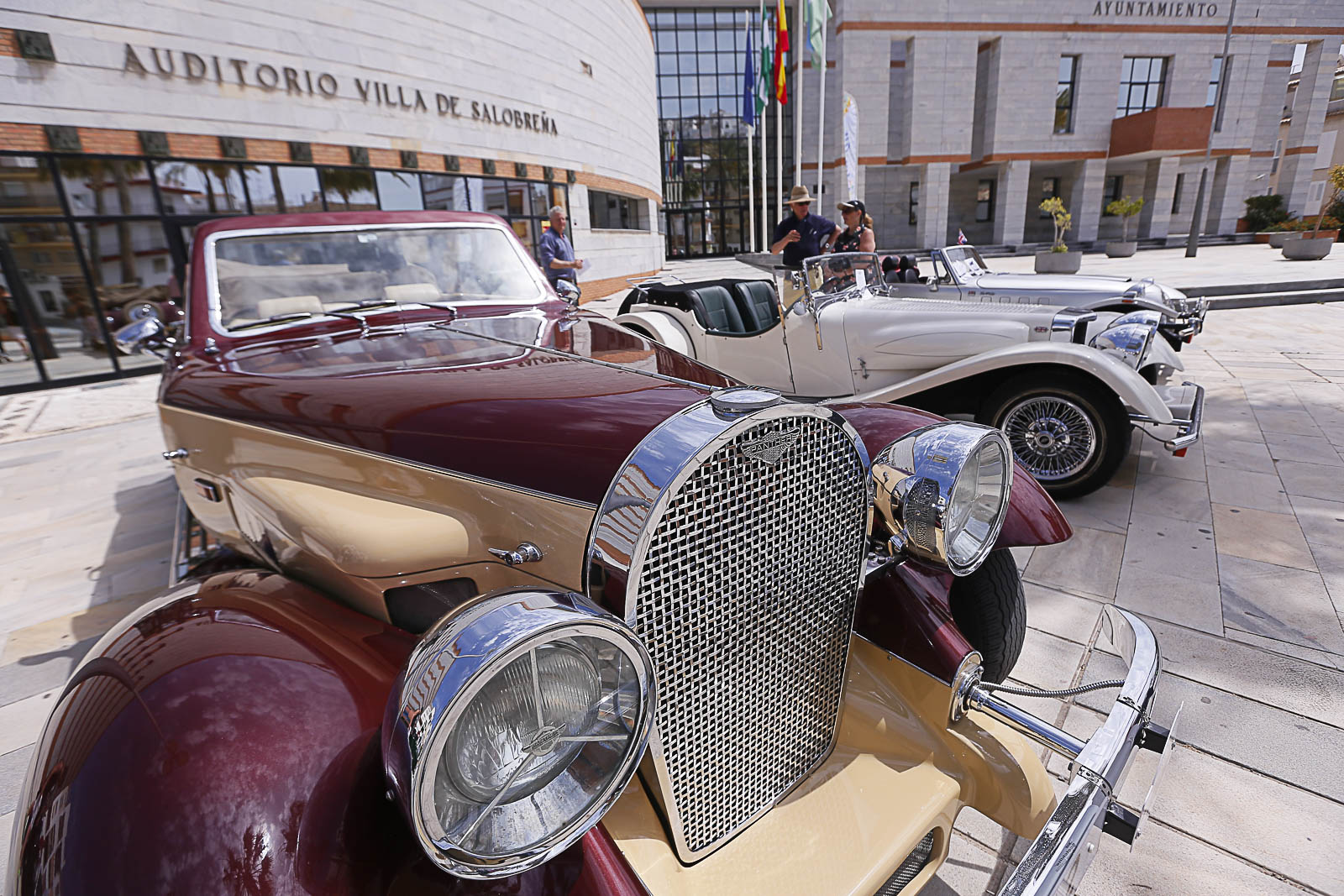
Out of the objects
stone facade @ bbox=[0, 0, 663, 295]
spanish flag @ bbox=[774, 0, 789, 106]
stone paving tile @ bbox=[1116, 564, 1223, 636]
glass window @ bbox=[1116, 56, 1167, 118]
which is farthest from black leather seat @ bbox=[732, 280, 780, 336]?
glass window @ bbox=[1116, 56, 1167, 118]

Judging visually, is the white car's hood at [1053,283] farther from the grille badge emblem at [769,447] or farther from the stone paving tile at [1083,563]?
the grille badge emblem at [769,447]

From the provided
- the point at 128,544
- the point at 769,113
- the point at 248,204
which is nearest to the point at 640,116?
the point at 248,204

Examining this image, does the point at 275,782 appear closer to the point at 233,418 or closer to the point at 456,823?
the point at 456,823

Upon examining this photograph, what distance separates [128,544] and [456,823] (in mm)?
4209

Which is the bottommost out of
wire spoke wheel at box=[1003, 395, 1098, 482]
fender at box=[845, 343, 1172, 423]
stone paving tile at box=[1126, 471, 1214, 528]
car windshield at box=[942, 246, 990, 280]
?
stone paving tile at box=[1126, 471, 1214, 528]

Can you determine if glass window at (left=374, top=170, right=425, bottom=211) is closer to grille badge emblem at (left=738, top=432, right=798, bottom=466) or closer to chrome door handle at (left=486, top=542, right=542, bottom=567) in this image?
chrome door handle at (left=486, top=542, right=542, bottom=567)

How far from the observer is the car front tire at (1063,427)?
3898 mm

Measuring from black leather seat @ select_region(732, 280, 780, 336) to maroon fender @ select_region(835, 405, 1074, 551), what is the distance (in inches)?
111

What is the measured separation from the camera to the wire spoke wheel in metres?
4.00

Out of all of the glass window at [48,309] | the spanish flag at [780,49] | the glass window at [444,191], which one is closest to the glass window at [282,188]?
the glass window at [48,309]

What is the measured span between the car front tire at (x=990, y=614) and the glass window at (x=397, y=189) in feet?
37.2

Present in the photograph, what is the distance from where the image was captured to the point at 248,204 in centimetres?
984

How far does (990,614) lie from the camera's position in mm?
1894

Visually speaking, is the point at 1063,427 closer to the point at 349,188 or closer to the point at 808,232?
the point at 808,232
